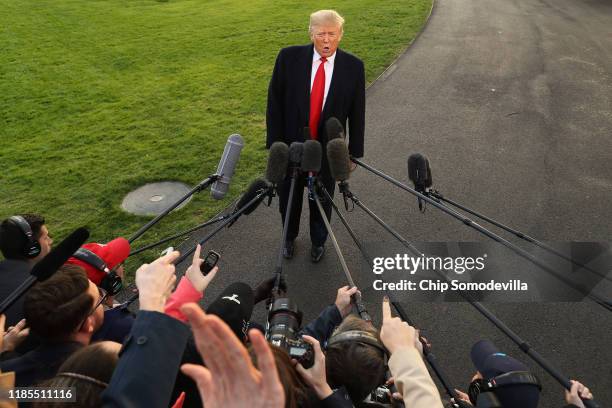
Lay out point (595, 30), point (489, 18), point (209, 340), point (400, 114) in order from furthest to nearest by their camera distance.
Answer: point (489, 18) < point (595, 30) < point (400, 114) < point (209, 340)

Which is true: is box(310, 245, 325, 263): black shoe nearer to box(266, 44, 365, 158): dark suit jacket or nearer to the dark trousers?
the dark trousers

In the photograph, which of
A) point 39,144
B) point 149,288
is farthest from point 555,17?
point 149,288

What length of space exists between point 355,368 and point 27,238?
251cm

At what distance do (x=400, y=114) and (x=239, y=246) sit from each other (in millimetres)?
4257

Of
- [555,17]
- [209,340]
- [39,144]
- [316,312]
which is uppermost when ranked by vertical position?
[555,17]

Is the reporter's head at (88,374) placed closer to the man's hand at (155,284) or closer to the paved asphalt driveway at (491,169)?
the man's hand at (155,284)

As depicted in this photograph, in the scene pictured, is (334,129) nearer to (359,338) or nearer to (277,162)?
(277,162)

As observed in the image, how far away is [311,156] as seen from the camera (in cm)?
310

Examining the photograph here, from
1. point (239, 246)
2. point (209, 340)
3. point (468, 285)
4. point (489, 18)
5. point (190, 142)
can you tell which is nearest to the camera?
point (209, 340)

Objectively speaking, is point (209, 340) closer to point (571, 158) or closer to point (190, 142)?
Result: point (190, 142)

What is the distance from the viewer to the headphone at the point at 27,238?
3023 millimetres

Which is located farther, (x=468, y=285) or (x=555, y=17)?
(x=555, y=17)

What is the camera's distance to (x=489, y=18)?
12359mm

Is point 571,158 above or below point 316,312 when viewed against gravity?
above
